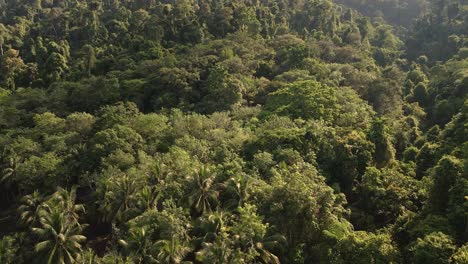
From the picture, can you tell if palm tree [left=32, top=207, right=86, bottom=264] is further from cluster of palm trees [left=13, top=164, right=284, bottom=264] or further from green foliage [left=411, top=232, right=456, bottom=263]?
green foliage [left=411, top=232, right=456, bottom=263]

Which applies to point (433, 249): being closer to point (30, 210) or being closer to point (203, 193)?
point (203, 193)

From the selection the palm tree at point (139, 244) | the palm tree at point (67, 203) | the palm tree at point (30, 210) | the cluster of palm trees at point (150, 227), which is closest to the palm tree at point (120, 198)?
the cluster of palm trees at point (150, 227)

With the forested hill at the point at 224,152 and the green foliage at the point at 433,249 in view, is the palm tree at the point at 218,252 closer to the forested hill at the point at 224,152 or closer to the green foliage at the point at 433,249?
the forested hill at the point at 224,152

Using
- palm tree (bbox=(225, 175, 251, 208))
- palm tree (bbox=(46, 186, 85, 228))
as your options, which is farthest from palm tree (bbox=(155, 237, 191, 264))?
palm tree (bbox=(46, 186, 85, 228))

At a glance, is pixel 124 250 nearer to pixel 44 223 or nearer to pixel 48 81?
pixel 44 223

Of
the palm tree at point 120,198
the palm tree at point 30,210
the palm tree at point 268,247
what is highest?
the palm tree at point 268,247

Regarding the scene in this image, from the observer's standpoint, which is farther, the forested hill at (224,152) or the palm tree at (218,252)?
the forested hill at (224,152)
